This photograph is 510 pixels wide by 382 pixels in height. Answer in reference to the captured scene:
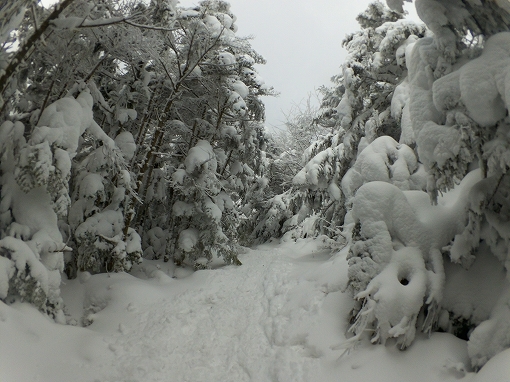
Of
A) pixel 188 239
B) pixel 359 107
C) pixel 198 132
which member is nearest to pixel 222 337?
pixel 188 239

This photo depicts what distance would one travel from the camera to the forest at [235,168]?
401 centimetres

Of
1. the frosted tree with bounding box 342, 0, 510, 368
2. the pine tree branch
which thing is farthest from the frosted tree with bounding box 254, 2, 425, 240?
the pine tree branch

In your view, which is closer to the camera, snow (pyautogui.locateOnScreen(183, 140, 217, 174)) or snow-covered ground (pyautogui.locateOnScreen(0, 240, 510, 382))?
snow-covered ground (pyautogui.locateOnScreen(0, 240, 510, 382))

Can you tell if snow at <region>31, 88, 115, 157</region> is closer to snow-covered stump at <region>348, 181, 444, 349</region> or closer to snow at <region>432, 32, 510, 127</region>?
snow-covered stump at <region>348, 181, 444, 349</region>

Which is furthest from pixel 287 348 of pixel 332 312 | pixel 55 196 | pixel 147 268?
pixel 147 268

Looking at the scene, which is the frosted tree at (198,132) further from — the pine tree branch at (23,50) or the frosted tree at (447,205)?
the frosted tree at (447,205)

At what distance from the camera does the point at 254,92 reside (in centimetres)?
1061

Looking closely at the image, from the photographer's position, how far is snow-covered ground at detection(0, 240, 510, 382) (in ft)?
13.7

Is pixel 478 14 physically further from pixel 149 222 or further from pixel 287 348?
pixel 149 222

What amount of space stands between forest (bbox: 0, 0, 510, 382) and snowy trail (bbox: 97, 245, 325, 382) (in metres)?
0.14

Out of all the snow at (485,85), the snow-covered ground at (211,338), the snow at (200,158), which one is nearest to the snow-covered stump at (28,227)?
the snow-covered ground at (211,338)

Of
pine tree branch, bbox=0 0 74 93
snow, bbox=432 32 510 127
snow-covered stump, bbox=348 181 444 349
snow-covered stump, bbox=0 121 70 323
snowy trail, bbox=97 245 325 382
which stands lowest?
snowy trail, bbox=97 245 325 382

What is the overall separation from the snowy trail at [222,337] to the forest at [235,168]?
135 millimetres

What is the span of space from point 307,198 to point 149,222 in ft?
16.8
